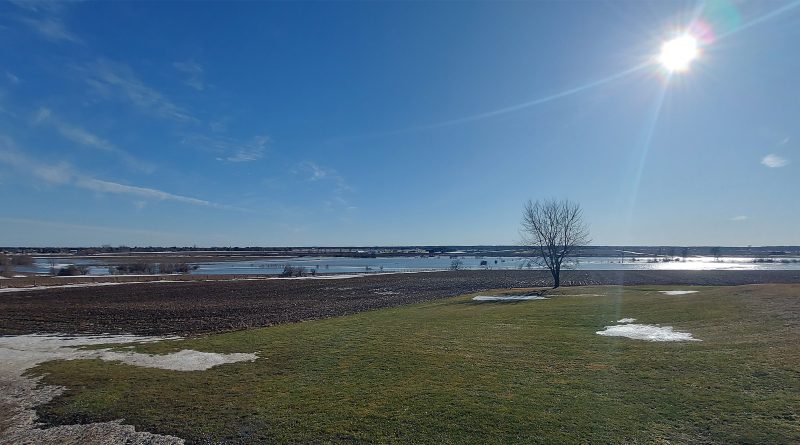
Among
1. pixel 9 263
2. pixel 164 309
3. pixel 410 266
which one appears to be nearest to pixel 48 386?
pixel 164 309

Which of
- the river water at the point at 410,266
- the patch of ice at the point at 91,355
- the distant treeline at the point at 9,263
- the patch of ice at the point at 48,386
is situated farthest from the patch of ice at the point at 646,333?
the distant treeline at the point at 9,263

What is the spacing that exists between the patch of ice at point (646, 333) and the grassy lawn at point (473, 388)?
2.28 ft

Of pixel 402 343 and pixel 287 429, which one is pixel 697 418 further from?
pixel 402 343

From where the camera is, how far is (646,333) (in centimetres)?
1719

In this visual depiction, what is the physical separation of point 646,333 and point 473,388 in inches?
380

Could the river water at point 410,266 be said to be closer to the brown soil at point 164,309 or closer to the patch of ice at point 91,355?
the brown soil at point 164,309

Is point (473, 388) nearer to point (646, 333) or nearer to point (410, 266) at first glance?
point (646, 333)

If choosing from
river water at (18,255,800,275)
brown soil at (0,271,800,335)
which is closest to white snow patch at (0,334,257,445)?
brown soil at (0,271,800,335)

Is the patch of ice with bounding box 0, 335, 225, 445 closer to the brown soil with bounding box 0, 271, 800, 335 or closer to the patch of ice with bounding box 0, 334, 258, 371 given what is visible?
the patch of ice with bounding box 0, 334, 258, 371

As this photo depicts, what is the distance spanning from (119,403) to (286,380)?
13.5ft

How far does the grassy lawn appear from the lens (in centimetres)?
878

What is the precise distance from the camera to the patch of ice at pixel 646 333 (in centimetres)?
1602

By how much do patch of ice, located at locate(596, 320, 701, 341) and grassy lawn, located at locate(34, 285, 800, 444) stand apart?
696 mm

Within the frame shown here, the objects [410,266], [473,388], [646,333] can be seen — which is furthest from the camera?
[410,266]
